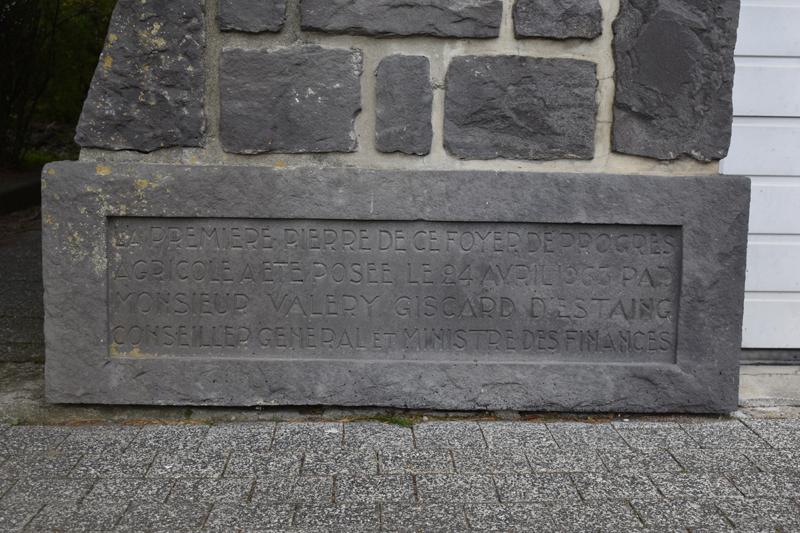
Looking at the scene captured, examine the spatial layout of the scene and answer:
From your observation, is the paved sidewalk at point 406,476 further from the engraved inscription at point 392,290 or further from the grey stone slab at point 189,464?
the engraved inscription at point 392,290

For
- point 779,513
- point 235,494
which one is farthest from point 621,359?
point 235,494

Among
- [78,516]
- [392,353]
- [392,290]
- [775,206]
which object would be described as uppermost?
[775,206]

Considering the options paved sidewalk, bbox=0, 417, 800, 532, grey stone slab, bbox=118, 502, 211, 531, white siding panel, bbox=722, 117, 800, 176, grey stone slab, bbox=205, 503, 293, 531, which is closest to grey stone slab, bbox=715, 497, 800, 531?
paved sidewalk, bbox=0, 417, 800, 532

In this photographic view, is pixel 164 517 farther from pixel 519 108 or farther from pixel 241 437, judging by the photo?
pixel 519 108

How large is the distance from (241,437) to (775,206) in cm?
282

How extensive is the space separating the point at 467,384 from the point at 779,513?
50.8 inches

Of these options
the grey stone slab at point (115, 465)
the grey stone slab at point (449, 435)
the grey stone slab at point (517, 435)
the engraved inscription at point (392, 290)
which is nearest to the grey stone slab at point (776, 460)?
the engraved inscription at point (392, 290)

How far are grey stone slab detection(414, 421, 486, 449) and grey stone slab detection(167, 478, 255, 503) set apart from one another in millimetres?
718

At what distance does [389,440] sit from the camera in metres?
3.39

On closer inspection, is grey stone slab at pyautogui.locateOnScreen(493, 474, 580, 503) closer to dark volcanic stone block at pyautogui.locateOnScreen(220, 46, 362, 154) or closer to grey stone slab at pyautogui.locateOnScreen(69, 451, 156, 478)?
grey stone slab at pyautogui.locateOnScreen(69, 451, 156, 478)

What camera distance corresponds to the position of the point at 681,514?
9.09 feet

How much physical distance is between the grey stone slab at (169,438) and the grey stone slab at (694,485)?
1685 millimetres

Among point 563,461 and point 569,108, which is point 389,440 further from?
point 569,108

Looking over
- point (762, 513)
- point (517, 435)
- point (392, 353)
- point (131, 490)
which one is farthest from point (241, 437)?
point (762, 513)
